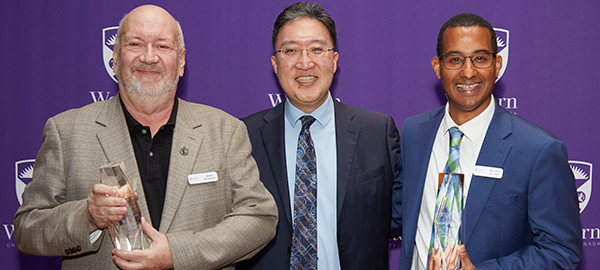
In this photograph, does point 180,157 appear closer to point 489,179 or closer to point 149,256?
A: point 149,256

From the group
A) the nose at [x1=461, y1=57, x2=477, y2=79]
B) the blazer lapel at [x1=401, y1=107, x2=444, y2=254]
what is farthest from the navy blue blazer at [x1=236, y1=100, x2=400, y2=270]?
the nose at [x1=461, y1=57, x2=477, y2=79]

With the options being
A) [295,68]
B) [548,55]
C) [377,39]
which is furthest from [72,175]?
[548,55]

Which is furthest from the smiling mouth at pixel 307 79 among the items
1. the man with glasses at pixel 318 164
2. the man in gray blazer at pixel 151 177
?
the man in gray blazer at pixel 151 177

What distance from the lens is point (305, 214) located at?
226 centimetres

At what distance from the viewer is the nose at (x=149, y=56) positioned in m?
1.92

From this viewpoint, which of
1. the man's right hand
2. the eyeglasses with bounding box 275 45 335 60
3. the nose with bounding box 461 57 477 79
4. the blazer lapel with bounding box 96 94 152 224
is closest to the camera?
the man's right hand

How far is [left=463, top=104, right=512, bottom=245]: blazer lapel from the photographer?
6.20 ft

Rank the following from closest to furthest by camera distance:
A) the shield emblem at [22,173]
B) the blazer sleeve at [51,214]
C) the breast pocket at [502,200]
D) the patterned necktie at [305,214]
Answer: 1. the blazer sleeve at [51,214]
2. the breast pocket at [502,200]
3. the patterned necktie at [305,214]
4. the shield emblem at [22,173]

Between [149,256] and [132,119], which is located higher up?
[132,119]

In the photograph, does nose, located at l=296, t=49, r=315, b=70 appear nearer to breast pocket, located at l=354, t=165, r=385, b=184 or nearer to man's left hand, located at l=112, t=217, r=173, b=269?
breast pocket, located at l=354, t=165, r=385, b=184

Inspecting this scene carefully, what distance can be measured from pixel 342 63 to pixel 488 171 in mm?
1789

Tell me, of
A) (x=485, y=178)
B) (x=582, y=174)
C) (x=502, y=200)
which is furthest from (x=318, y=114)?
(x=582, y=174)

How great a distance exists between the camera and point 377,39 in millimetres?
Answer: 3363

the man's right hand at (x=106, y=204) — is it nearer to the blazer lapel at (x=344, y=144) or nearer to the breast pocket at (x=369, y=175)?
the blazer lapel at (x=344, y=144)
